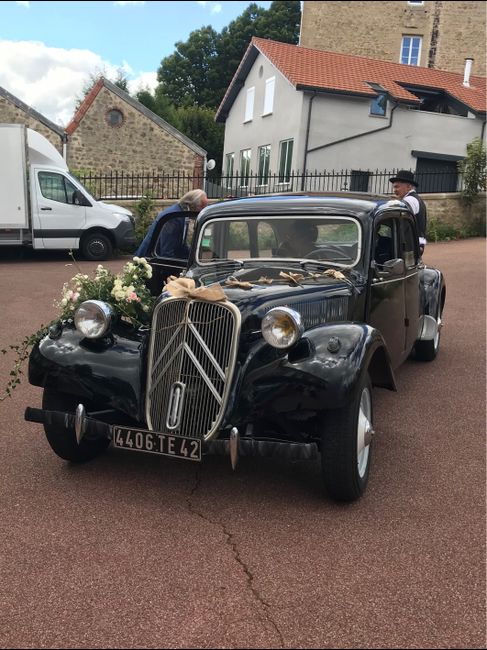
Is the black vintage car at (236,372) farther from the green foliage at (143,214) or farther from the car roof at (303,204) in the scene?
the green foliage at (143,214)

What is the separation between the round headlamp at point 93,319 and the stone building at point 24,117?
1970 cm

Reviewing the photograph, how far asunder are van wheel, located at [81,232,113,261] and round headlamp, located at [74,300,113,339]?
10696 millimetres

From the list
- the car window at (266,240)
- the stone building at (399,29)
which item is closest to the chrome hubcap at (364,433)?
the car window at (266,240)

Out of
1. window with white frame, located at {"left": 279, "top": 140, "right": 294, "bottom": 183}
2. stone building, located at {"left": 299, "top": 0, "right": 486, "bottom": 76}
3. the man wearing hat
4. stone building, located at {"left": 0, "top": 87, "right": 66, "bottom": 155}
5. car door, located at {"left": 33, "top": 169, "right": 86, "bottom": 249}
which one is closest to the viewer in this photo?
the man wearing hat

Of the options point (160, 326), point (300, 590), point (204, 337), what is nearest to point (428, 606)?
point (300, 590)

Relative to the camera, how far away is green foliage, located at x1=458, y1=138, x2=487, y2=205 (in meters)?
18.2

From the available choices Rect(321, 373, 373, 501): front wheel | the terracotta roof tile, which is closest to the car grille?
Rect(321, 373, 373, 501): front wheel

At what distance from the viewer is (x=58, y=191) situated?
13.6 metres

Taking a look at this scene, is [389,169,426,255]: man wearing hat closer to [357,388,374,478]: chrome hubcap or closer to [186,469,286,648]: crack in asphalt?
[357,388,374,478]: chrome hubcap

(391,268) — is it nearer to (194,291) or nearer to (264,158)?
(194,291)

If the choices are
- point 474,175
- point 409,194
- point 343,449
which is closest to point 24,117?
point 474,175

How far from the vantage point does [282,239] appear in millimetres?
4484

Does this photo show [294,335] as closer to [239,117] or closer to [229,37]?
[239,117]

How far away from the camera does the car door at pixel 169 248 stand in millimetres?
5137
